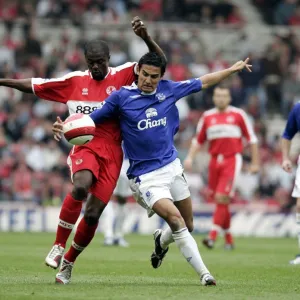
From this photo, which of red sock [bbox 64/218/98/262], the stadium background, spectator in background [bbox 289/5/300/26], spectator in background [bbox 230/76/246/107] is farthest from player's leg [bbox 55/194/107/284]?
spectator in background [bbox 289/5/300/26]

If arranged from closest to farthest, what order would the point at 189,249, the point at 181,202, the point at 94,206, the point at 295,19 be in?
the point at 189,249, the point at 94,206, the point at 181,202, the point at 295,19

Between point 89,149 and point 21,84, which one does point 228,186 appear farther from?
point 21,84

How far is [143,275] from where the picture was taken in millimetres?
11680

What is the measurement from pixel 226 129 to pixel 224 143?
26 centimetres

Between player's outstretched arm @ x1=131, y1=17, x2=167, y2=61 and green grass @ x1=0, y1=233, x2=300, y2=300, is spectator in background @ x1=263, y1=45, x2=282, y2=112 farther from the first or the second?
player's outstretched arm @ x1=131, y1=17, x2=167, y2=61

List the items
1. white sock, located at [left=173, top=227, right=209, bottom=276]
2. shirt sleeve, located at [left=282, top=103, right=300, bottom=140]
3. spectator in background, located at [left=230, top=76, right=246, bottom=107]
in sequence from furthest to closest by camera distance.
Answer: spectator in background, located at [left=230, top=76, right=246, bottom=107]
shirt sleeve, located at [left=282, top=103, right=300, bottom=140]
white sock, located at [left=173, top=227, right=209, bottom=276]

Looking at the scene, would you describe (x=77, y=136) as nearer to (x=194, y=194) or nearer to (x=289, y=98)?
(x=194, y=194)

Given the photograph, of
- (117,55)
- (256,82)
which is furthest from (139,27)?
(256,82)

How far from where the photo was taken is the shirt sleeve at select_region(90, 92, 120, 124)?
10273 mm

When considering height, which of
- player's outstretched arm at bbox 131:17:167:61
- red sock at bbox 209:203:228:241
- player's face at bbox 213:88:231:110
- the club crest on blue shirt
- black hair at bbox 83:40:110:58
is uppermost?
player's outstretched arm at bbox 131:17:167:61

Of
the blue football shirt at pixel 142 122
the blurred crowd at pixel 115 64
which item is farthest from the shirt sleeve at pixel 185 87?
the blurred crowd at pixel 115 64

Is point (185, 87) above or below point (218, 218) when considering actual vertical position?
above

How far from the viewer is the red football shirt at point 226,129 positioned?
17.8 meters

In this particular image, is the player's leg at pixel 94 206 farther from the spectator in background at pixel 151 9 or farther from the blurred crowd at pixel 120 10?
the spectator in background at pixel 151 9
